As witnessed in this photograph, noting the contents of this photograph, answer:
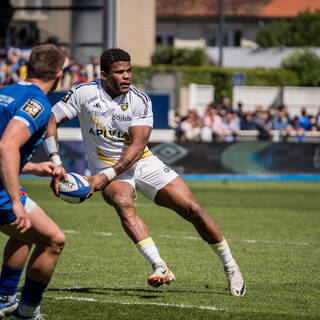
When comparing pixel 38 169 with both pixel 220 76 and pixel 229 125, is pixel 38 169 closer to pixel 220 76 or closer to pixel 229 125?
pixel 229 125

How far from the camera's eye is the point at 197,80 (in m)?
43.4

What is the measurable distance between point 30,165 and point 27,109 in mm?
635

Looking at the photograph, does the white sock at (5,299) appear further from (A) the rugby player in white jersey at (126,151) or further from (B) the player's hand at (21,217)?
(A) the rugby player in white jersey at (126,151)

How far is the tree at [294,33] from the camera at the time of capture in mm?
63125

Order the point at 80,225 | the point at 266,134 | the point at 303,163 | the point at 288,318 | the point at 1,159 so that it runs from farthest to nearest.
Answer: the point at 266,134 < the point at 303,163 < the point at 80,225 < the point at 288,318 < the point at 1,159

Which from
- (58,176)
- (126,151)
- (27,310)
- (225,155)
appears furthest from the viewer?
(225,155)

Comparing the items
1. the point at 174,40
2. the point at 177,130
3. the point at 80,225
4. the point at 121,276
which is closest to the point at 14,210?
the point at 121,276

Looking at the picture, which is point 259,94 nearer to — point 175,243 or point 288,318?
point 175,243

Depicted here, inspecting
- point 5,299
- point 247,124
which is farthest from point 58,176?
point 247,124

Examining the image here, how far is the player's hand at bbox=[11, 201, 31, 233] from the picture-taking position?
518cm

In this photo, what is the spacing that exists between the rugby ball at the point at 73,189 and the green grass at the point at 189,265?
88 cm

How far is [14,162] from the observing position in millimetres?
5117

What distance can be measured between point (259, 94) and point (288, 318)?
38.6 metres

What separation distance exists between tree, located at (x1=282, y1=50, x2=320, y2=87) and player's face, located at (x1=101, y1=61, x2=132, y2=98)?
45.4m
